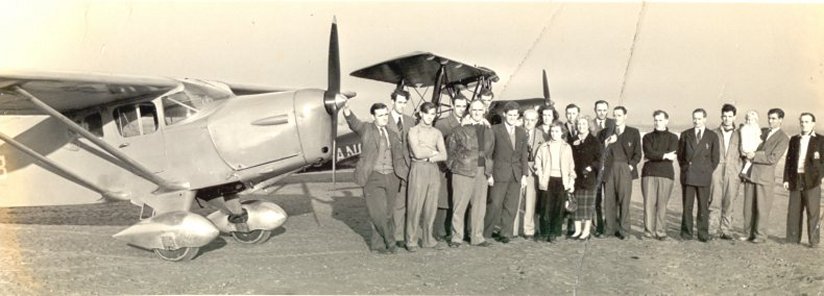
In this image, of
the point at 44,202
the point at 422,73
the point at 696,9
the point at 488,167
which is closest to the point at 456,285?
the point at 488,167

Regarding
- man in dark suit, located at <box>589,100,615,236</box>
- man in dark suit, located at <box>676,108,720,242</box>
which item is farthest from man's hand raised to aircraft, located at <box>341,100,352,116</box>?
man in dark suit, located at <box>676,108,720,242</box>

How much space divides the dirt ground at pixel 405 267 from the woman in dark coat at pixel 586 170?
1.30 feet

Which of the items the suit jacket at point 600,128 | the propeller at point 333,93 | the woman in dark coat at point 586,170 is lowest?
the woman in dark coat at point 586,170

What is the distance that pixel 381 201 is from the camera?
22.3 ft

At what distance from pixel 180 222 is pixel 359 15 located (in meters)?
3.18

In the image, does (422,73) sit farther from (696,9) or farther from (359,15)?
(696,9)

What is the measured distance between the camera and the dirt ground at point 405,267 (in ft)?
18.3

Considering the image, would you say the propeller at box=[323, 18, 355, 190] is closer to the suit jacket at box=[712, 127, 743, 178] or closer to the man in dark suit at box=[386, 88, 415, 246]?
the man in dark suit at box=[386, 88, 415, 246]

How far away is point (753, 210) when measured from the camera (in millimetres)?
7715

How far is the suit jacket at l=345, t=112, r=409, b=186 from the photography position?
22.1 ft

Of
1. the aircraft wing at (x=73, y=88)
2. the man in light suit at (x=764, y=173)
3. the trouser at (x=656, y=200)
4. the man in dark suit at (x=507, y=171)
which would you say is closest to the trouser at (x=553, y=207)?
the man in dark suit at (x=507, y=171)

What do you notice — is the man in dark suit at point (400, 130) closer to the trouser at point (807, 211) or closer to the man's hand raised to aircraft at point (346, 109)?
the man's hand raised to aircraft at point (346, 109)

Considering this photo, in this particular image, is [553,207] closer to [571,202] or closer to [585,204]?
[571,202]

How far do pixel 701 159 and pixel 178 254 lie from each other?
6086 millimetres
